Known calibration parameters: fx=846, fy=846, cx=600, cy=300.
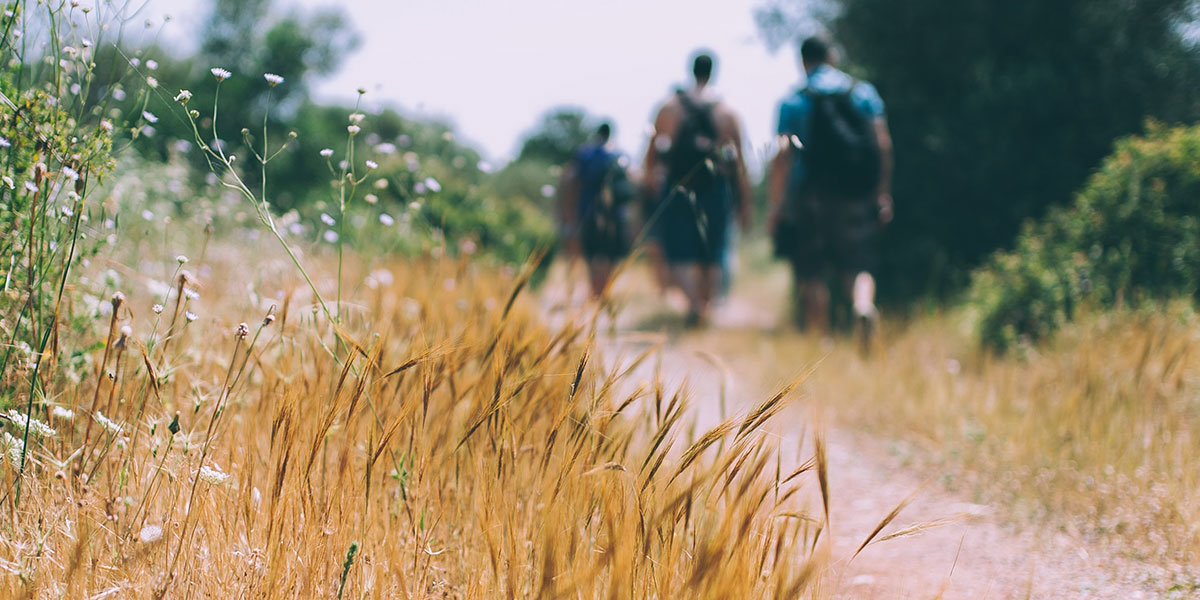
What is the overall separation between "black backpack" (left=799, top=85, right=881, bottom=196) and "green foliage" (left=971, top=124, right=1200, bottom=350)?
114 cm

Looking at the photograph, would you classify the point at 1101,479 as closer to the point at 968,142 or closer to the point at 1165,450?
the point at 1165,450

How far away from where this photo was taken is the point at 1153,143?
538 cm

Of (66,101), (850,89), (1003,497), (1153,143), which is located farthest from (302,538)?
(1153,143)

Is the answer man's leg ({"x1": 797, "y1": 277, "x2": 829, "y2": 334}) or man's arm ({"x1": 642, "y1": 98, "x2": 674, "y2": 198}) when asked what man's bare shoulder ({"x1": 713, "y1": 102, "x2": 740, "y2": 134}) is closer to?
man's arm ({"x1": 642, "y1": 98, "x2": 674, "y2": 198})

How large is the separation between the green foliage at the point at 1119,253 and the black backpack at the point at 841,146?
1.14 metres

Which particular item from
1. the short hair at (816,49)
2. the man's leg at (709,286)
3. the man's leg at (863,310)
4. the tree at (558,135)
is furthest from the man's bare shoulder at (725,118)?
the tree at (558,135)

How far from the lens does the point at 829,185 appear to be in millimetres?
6008

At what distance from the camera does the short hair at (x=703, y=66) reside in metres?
6.76

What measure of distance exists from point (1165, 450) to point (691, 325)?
4.56 m

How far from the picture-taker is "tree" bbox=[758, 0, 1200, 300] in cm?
787

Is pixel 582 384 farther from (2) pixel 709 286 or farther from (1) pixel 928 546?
(2) pixel 709 286

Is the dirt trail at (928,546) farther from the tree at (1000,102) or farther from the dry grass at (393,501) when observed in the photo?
the tree at (1000,102)

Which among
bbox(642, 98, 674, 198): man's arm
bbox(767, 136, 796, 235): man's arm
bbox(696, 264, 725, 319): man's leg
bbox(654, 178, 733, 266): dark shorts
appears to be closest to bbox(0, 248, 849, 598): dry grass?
bbox(767, 136, 796, 235): man's arm

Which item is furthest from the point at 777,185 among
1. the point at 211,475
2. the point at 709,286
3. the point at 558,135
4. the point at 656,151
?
the point at 558,135
